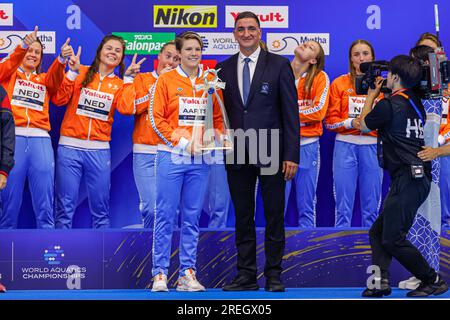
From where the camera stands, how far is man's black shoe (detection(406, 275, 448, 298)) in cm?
595

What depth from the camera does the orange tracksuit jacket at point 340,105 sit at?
314 inches

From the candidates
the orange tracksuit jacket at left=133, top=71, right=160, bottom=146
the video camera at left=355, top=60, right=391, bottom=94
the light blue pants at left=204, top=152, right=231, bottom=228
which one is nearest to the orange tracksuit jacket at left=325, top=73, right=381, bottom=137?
the light blue pants at left=204, top=152, right=231, bottom=228

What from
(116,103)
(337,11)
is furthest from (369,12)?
(116,103)

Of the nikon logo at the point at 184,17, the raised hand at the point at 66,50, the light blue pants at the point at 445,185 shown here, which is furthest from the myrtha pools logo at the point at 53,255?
the light blue pants at the point at 445,185

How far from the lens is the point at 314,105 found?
7.92m

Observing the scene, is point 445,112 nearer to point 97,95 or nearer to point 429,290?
point 429,290

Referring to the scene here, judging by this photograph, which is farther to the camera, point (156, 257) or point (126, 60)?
point (126, 60)

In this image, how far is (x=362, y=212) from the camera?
7.91 m

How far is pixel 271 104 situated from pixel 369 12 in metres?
2.75

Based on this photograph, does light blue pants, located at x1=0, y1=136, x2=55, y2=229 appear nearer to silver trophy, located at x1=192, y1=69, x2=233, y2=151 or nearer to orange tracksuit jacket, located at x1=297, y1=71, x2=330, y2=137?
silver trophy, located at x1=192, y1=69, x2=233, y2=151

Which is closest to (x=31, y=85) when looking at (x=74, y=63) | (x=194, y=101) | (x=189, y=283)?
(x=74, y=63)

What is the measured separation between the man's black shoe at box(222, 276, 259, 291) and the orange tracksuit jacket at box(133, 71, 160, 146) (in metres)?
1.98

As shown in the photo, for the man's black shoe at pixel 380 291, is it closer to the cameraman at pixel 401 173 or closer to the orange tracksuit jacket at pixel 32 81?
the cameraman at pixel 401 173
